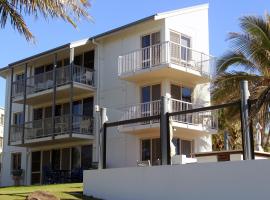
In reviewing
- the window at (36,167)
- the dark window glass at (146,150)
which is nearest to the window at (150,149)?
the dark window glass at (146,150)

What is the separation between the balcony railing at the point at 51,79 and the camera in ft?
97.9

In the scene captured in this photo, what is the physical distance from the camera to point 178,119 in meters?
25.1

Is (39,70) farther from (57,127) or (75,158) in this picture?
(75,158)

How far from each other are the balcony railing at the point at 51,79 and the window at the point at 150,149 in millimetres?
5670

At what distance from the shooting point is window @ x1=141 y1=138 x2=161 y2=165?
25.7 meters

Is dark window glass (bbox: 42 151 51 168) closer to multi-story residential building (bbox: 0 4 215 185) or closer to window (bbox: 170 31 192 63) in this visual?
multi-story residential building (bbox: 0 4 215 185)

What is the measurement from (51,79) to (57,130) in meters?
3.54

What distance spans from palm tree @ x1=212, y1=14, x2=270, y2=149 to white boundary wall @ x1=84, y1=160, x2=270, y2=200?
7.34 meters

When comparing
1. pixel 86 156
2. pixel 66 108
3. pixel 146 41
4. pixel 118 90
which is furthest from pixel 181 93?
pixel 66 108

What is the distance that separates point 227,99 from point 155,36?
6170mm

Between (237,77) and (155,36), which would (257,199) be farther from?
(155,36)

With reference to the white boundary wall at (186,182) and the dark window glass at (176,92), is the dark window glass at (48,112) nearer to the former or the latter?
the dark window glass at (176,92)

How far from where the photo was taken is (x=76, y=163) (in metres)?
30.0

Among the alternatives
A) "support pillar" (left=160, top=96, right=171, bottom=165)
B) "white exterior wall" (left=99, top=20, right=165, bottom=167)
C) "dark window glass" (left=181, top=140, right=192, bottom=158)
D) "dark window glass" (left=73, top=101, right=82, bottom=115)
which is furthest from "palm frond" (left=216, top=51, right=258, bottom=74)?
"dark window glass" (left=73, top=101, right=82, bottom=115)
